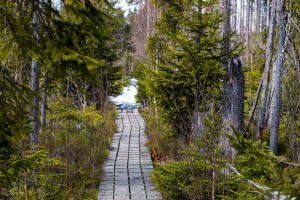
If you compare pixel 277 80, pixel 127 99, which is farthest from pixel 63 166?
pixel 127 99

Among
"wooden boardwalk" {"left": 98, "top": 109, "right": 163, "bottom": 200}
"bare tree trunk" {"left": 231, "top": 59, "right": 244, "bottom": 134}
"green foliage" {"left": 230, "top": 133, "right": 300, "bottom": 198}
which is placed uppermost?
"bare tree trunk" {"left": 231, "top": 59, "right": 244, "bottom": 134}

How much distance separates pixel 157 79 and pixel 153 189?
2.45 metres

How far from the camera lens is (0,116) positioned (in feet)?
7.78

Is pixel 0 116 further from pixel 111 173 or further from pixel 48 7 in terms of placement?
pixel 111 173

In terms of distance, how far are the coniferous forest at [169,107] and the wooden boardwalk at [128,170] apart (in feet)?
0.69

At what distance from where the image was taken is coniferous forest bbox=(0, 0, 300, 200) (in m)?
2.39

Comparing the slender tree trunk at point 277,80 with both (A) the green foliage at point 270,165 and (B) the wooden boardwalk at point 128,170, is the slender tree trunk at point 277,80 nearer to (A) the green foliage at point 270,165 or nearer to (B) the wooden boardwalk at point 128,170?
(B) the wooden boardwalk at point 128,170

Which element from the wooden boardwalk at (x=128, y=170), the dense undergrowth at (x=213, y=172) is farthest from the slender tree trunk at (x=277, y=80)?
the dense undergrowth at (x=213, y=172)

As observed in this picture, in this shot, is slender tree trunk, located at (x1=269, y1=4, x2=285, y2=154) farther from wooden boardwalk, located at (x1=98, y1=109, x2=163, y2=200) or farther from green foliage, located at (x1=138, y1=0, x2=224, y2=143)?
wooden boardwalk, located at (x1=98, y1=109, x2=163, y2=200)

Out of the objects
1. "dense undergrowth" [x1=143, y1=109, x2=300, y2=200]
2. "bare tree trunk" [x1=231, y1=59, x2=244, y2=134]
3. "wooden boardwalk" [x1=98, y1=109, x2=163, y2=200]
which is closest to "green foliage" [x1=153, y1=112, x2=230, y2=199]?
"dense undergrowth" [x1=143, y1=109, x2=300, y2=200]

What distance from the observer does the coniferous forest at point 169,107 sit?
2393 mm

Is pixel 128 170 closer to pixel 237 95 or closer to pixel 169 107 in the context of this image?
pixel 169 107

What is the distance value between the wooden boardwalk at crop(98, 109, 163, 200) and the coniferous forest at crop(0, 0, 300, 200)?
209 mm

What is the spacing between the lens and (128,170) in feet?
23.8
